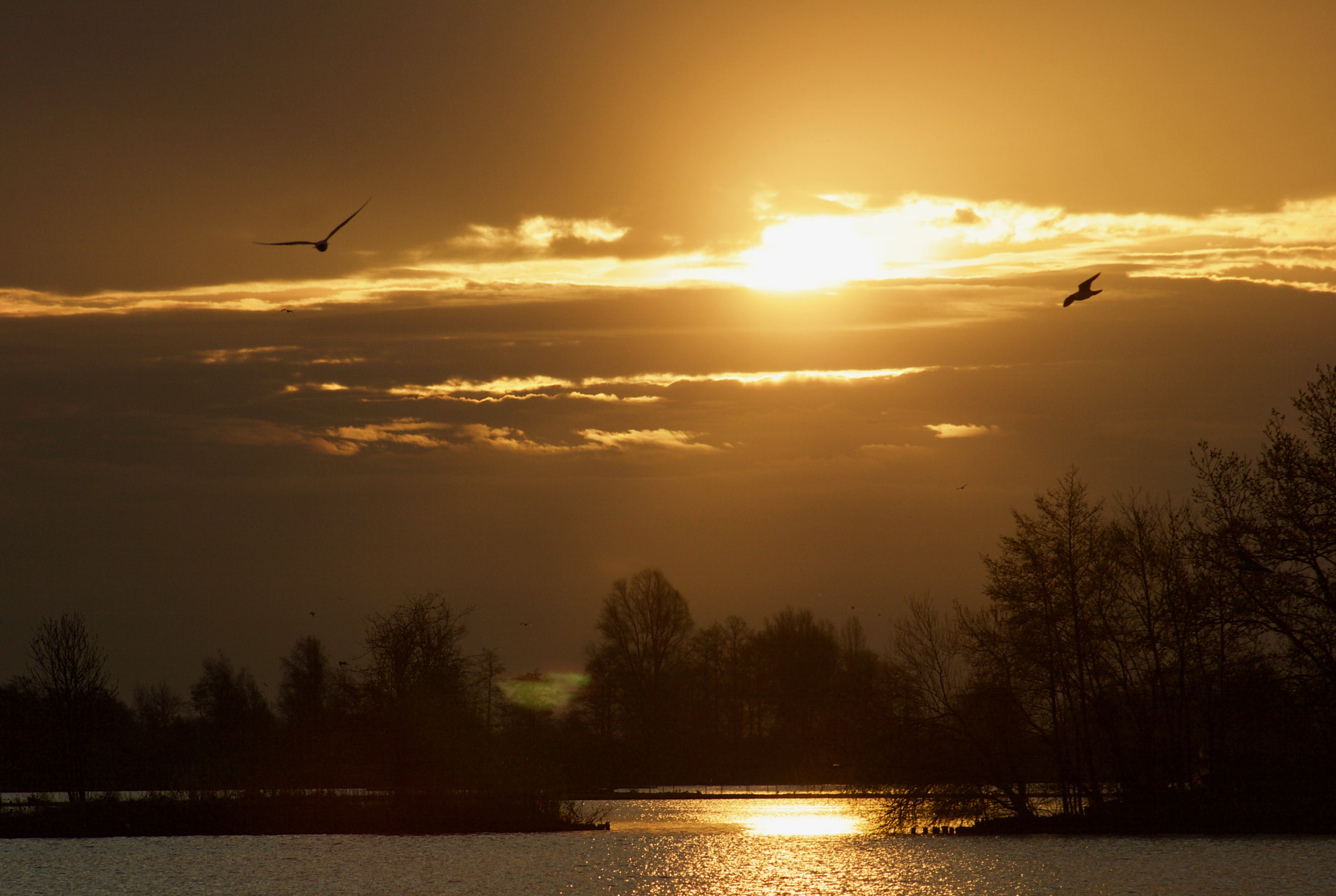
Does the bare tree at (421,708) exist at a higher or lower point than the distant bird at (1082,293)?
lower

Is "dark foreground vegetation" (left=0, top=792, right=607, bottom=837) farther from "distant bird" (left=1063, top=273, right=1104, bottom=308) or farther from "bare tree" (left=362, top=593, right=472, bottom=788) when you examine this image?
"distant bird" (left=1063, top=273, right=1104, bottom=308)

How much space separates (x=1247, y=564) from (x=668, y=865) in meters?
21.4

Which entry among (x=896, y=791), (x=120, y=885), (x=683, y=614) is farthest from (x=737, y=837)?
(x=683, y=614)

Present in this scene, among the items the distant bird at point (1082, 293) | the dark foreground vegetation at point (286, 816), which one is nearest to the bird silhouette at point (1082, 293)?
the distant bird at point (1082, 293)

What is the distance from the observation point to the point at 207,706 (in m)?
110

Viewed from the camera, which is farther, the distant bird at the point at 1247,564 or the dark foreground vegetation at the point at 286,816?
the dark foreground vegetation at the point at 286,816

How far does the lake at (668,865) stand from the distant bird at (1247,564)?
28.3 feet

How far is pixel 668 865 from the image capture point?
43.2m

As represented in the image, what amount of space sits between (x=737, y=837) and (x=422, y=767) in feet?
46.0

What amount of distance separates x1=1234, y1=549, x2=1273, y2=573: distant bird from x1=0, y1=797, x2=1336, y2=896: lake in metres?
8.62

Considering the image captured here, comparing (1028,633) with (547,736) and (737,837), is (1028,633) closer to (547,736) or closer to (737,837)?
(737,837)

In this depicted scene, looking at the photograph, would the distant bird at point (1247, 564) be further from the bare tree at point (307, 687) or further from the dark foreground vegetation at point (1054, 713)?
the bare tree at point (307, 687)

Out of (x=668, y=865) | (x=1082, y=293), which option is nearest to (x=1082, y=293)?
(x=1082, y=293)

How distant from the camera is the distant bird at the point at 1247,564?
37.7 metres
